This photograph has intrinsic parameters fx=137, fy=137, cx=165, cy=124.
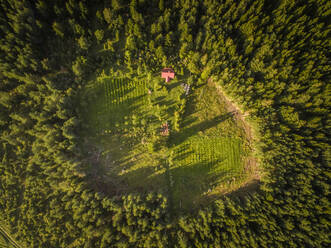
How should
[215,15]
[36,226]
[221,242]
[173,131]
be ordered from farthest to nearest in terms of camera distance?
[173,131]
[36,226]
[215,15]
[221,242]

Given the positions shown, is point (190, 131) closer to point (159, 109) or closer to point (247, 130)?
point (159, 109)

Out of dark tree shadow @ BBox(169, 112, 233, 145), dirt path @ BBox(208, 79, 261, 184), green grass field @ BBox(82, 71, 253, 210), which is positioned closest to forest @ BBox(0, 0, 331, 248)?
green grass field @ BBox(82, 71, 253, 210)

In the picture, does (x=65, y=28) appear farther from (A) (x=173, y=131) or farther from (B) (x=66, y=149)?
(A) (x=173, y=131)

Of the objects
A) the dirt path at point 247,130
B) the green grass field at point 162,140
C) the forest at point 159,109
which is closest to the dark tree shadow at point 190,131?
the green grass field at point 162,140

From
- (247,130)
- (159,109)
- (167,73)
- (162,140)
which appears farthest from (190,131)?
(167,73)

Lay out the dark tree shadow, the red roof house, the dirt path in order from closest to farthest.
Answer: the red roof house → the dirt path → the dark tree shadow

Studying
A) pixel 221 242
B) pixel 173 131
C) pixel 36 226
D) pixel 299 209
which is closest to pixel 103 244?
pixel 36 226

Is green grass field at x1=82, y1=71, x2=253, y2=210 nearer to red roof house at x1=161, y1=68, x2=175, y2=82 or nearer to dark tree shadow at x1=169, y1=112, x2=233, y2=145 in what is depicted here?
dark tree shadow at x1=169, y1=112, x2=233, y2=145
